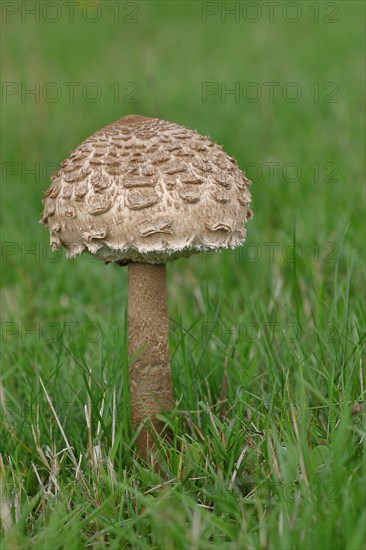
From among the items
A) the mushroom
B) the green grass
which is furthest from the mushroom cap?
the green grass

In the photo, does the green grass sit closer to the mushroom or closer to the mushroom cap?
the mushroom

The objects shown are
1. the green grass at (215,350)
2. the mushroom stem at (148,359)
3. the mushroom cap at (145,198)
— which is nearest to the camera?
the green grass at (215,350)

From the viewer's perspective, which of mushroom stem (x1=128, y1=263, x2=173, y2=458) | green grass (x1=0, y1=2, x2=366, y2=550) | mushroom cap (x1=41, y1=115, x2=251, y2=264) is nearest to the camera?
green grass (x1=0, y1=2, x2=366, y2=550)

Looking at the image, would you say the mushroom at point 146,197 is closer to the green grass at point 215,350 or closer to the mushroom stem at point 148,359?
the mushroom stem at point 148,359

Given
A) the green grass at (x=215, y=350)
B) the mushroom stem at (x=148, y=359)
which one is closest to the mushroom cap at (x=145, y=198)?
the mushroom stem at (x=148, y=359)

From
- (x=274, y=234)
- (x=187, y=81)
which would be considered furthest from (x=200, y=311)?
(x=187, y=81)

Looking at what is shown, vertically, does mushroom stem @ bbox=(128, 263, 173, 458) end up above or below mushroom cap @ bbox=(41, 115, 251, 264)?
below
